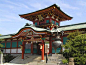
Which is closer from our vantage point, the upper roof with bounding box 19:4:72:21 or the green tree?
the green tree

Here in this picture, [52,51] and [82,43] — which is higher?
[82,43]

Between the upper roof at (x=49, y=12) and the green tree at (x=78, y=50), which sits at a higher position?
the upper roof at (x=49, y=12)

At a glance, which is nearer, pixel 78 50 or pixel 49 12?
pixel 78 50

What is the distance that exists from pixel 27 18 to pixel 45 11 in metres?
4.74

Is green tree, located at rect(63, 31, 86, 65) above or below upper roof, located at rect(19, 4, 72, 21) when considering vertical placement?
below

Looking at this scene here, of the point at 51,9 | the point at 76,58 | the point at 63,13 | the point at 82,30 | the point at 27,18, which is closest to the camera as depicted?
the point at 76,58

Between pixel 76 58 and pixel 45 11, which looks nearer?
pixel 76 58

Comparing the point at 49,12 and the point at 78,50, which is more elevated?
the point at 49,12

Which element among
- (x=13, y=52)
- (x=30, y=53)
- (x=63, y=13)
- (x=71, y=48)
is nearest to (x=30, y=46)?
(x=30, y=53)

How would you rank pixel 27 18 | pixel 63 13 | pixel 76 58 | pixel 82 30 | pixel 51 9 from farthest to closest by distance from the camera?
1. pixel 27 18
2. pixel 63 13
3. pixel 51 9
4. pixel 82 30
5. pixel 76 58

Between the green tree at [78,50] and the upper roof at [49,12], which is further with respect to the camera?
the upper roof at [49,12]

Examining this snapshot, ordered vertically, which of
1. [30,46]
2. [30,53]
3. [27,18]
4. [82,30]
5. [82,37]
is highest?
[27,18]

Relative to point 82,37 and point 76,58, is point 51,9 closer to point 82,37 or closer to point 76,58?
point 82,37

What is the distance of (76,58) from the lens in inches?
416
